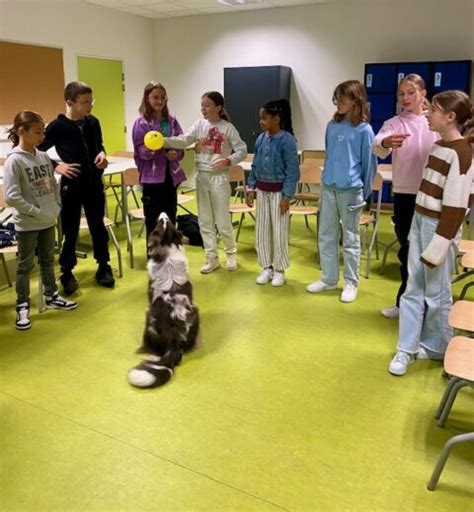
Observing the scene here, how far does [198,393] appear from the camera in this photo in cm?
259

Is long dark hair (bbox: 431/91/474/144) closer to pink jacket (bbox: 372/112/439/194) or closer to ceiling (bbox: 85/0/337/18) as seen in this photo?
pink jacket (bbox: 372/112/439/194)

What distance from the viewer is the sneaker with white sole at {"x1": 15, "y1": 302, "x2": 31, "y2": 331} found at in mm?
3305

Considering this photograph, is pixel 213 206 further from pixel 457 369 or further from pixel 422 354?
pixel 457 369

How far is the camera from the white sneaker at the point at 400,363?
2.75 metres

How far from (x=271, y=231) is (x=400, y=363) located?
1.58 meters

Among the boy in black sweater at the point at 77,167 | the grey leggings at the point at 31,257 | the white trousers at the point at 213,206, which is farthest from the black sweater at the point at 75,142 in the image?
the white trousers at the point at 213,206

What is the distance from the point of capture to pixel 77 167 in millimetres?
3619

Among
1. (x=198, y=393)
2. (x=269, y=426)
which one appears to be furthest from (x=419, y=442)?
(x=198, y=393)

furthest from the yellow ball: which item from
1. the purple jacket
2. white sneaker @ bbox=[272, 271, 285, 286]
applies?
white sneaker @ bbox=[272, 271, 285, 286]

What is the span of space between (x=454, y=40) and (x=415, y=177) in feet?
15.6

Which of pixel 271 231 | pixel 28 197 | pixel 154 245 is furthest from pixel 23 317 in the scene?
pixel 271 231

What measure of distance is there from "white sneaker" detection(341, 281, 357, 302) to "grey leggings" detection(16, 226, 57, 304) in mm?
2175

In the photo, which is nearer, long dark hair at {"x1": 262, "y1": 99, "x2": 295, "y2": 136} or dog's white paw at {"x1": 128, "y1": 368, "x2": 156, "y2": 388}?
dog's white paw at {"x1": 128, "y1": 368, "x2": 156, "y2": 388}

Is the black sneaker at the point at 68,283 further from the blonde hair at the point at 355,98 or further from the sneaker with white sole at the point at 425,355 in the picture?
the sneaker with white sole at the point at 425,355
